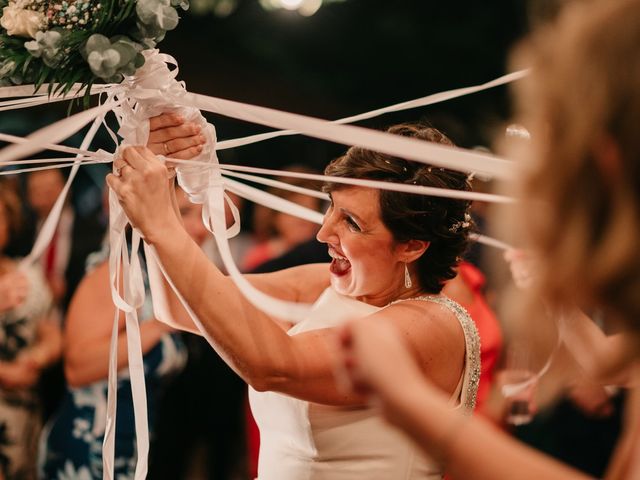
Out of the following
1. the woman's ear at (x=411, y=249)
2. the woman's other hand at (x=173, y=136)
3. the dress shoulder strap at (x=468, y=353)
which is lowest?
the dress shoulder strap at (x=468, y=353)

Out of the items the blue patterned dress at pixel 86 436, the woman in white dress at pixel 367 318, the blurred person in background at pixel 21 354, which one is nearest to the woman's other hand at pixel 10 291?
the blurred person in background at pixel 21 354

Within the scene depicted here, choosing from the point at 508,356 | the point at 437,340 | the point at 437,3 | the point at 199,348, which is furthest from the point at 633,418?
the point at 437,3

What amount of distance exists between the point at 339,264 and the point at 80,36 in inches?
29.3

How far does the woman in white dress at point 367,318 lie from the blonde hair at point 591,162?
2.40 feet

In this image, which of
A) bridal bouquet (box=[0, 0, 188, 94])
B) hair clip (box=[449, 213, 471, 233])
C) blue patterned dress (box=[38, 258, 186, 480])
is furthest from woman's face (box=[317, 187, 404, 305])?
blue patterned dress (box=[38, 258, 186, 480])

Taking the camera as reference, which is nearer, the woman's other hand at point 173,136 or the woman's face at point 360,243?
the woman's other hand at point 173,136

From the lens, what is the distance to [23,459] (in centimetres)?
311

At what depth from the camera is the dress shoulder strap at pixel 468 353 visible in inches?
68.0

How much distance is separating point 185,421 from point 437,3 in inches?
148

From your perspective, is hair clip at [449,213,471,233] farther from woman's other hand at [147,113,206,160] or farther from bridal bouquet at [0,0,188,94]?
bridal bouquet at [0,0,188,94]

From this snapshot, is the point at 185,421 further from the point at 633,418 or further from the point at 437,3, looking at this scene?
the point at 437,3

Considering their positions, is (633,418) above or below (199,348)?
below

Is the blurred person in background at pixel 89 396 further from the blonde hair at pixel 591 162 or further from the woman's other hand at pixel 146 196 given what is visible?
the blonde hair at pixel 591 162

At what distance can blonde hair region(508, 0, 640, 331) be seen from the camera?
2.74ft
